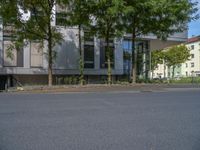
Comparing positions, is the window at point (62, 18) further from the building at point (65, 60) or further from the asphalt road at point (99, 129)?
the asphalt road at point (99, 129)

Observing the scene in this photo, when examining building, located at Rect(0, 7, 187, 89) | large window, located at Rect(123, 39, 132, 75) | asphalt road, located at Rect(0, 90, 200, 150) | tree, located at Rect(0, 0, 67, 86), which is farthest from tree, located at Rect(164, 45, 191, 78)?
asphalt road, located at Rect(0, 90, 200, 150)

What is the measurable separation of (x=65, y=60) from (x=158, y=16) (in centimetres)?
1137

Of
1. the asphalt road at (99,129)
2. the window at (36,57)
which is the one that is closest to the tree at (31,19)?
the window at (36,57)

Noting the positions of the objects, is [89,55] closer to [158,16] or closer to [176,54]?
[158,16]

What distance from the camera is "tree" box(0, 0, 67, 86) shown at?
Answer: 24328mm

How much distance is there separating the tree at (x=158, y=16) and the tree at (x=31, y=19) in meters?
4.59

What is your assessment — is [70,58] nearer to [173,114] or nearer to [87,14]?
[87,14]

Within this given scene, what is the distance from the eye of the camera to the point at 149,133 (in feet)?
27.3

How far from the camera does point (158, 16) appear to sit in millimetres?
26703

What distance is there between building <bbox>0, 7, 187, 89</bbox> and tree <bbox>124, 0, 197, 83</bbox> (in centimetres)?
379

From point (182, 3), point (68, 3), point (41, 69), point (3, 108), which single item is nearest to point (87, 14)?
point (68, 3)

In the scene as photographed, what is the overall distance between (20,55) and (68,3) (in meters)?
9.71

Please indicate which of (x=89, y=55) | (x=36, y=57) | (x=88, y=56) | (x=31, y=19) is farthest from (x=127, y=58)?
(x=31, y=19)

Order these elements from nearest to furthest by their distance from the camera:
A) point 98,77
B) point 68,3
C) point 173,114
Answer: point 173,114
point 68,3
point 98,77
